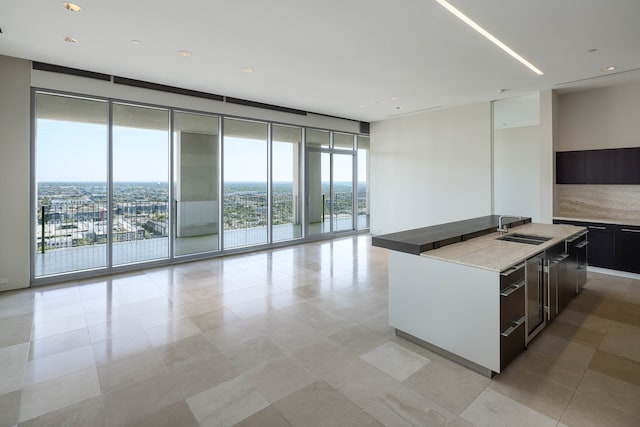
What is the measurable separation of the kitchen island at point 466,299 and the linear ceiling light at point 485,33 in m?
2.18

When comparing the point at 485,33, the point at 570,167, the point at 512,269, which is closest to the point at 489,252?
the point at 512,269

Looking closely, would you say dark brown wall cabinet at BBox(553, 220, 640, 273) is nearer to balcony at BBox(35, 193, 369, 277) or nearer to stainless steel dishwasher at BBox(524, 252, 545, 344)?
stainless steel dishwasher at BBox(524, 252, 545, 344)

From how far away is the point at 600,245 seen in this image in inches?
206

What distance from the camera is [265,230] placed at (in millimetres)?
7543

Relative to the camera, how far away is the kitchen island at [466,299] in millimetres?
2443

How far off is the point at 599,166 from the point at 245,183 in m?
6.46

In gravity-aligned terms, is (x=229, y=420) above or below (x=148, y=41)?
below

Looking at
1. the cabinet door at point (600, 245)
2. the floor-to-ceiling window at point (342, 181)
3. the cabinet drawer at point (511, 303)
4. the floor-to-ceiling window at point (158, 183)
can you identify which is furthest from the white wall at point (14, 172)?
the cabinet door at point (600, 245)

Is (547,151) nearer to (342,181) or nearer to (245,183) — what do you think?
(342,181)

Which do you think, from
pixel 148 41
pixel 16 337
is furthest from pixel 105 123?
pixel 16 337

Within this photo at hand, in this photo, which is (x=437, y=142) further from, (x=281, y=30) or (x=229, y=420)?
(x=229, y=420)

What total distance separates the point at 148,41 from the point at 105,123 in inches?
84.2

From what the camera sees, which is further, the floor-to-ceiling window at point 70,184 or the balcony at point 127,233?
the balcony at point 127,233

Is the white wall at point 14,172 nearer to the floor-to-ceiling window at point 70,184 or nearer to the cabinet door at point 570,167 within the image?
the floor-to-ceiling window at point 70,184
